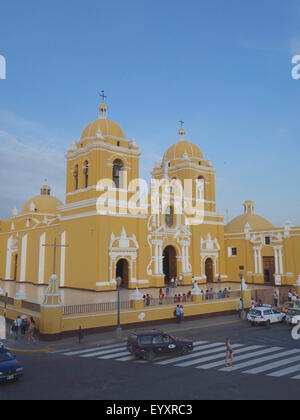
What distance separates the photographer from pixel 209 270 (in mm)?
36906

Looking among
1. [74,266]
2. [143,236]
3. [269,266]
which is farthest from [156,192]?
[269,266]

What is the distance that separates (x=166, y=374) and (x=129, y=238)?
18.3 metres

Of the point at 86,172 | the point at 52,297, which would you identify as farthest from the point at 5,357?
the point at 86,172

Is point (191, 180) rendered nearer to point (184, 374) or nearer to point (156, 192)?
point (156, 192)

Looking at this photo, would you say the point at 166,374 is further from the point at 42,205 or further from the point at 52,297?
the point at 42,205

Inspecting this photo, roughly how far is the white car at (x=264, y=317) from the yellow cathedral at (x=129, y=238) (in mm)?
10937

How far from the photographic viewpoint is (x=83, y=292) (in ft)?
86.8

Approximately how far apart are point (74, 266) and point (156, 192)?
9.61 metres

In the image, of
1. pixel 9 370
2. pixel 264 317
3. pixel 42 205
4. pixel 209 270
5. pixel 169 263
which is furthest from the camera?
pixel 42 205

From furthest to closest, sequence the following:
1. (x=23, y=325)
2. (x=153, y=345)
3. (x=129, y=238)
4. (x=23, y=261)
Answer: (x=23, y=261) < (x=129, y=238) < (x=23, y=325) < (x=153, y=345)

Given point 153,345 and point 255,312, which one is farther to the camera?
point 255,312

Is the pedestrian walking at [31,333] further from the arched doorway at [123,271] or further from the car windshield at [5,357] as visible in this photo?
the arched doorway at [123,271]

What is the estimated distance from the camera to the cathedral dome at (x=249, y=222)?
3925 cm

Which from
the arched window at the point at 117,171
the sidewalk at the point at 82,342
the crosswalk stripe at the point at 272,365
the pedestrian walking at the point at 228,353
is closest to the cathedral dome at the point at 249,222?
the arched window at the point at 117,171
